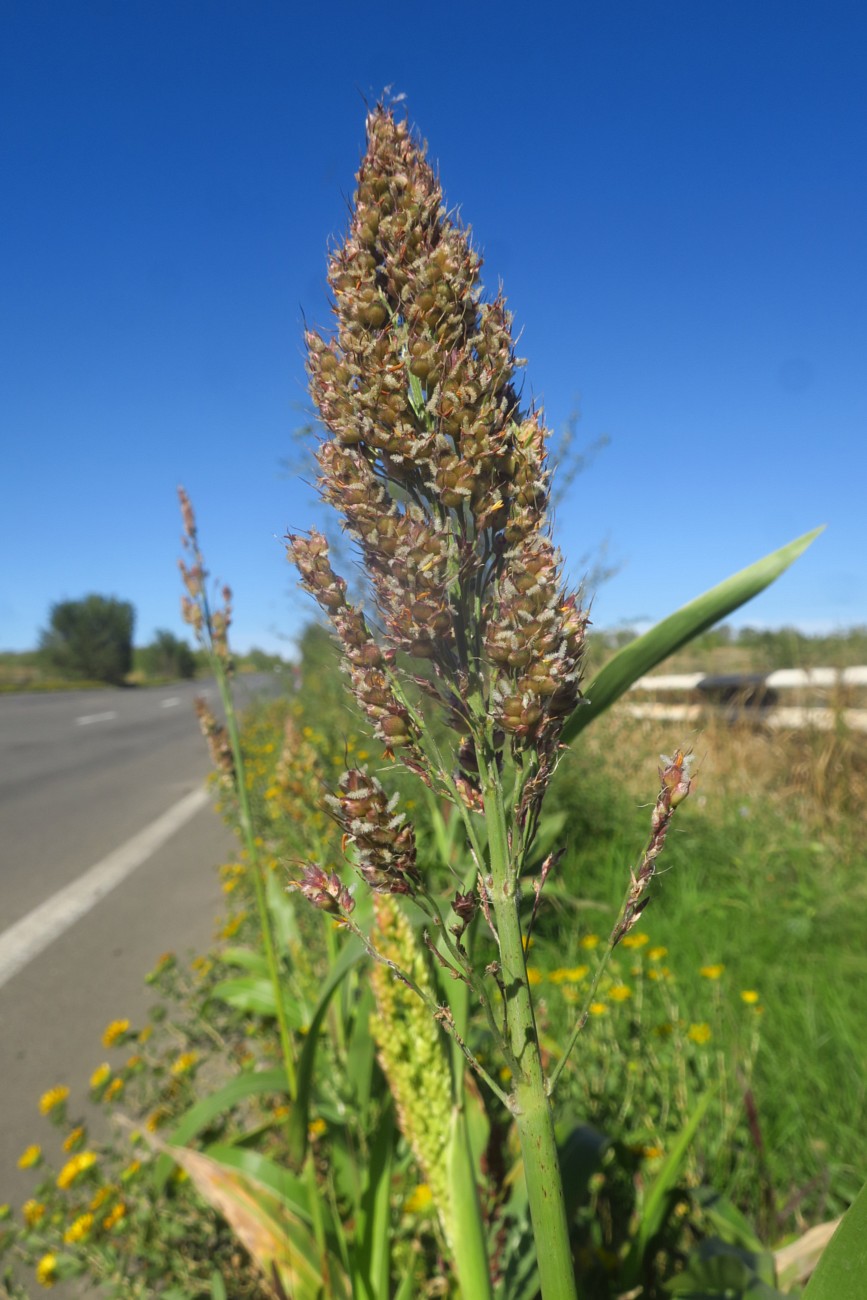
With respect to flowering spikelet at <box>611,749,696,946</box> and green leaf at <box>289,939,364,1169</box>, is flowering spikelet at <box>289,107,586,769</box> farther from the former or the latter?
green leaf at <box>289,939,364,1169</box>

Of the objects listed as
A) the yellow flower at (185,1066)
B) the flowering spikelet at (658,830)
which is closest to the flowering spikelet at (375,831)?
the flowering spikelet at (658,830)

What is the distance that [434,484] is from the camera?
79 cm

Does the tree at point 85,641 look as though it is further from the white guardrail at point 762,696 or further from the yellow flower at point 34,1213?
the yellow flower at point 34,1213

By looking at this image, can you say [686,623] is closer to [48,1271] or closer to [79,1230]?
[79,1230]

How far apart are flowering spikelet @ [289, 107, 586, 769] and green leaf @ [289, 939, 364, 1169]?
65cm

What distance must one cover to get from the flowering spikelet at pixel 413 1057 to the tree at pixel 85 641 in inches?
2704

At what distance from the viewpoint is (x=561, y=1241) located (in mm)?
739

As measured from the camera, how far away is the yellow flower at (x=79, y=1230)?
1.93m

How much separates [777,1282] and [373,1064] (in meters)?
0.96

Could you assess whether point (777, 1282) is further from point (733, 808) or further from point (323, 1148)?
point (733, 808)

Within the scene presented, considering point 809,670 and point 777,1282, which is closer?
point 777,1282

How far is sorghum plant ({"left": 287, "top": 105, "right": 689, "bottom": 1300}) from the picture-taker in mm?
745

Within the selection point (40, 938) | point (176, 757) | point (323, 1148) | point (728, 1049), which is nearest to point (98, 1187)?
point (323, 1148)

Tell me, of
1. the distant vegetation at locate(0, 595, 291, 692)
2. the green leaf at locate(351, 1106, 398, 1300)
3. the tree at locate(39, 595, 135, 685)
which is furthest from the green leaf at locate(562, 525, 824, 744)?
the tree at locate(39, 595, 135, 685)
